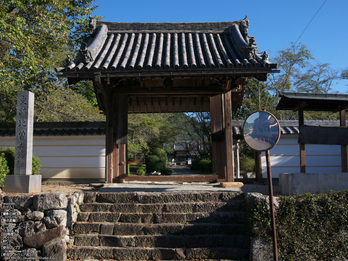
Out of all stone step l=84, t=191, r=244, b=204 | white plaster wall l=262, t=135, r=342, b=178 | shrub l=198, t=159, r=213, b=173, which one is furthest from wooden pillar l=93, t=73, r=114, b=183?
shrub l=198, t=159, r=213, b=173

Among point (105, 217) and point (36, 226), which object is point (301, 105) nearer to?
point (105, 217)

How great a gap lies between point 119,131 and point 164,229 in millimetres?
3649

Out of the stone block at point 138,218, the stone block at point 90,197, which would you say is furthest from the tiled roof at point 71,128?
the stone block at point 138,218

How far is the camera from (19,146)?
6973mm

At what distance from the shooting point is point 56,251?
484 cm

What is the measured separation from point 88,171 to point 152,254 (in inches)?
247

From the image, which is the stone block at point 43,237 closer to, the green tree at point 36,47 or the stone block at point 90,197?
the stone block at point 90,197

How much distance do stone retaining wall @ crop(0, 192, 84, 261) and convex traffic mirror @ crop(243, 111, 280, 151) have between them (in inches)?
143

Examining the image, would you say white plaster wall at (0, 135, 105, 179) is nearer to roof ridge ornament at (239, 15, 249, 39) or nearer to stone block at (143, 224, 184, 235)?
stone block at (143, 224, 184, 235)

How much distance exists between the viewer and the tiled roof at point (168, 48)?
6.64 metres

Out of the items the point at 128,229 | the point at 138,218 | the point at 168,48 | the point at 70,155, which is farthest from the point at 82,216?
the point at 70,155

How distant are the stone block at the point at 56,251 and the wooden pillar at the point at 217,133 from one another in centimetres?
445

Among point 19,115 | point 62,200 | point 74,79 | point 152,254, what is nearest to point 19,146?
point 19,115

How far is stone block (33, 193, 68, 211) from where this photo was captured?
5172 millimetres
